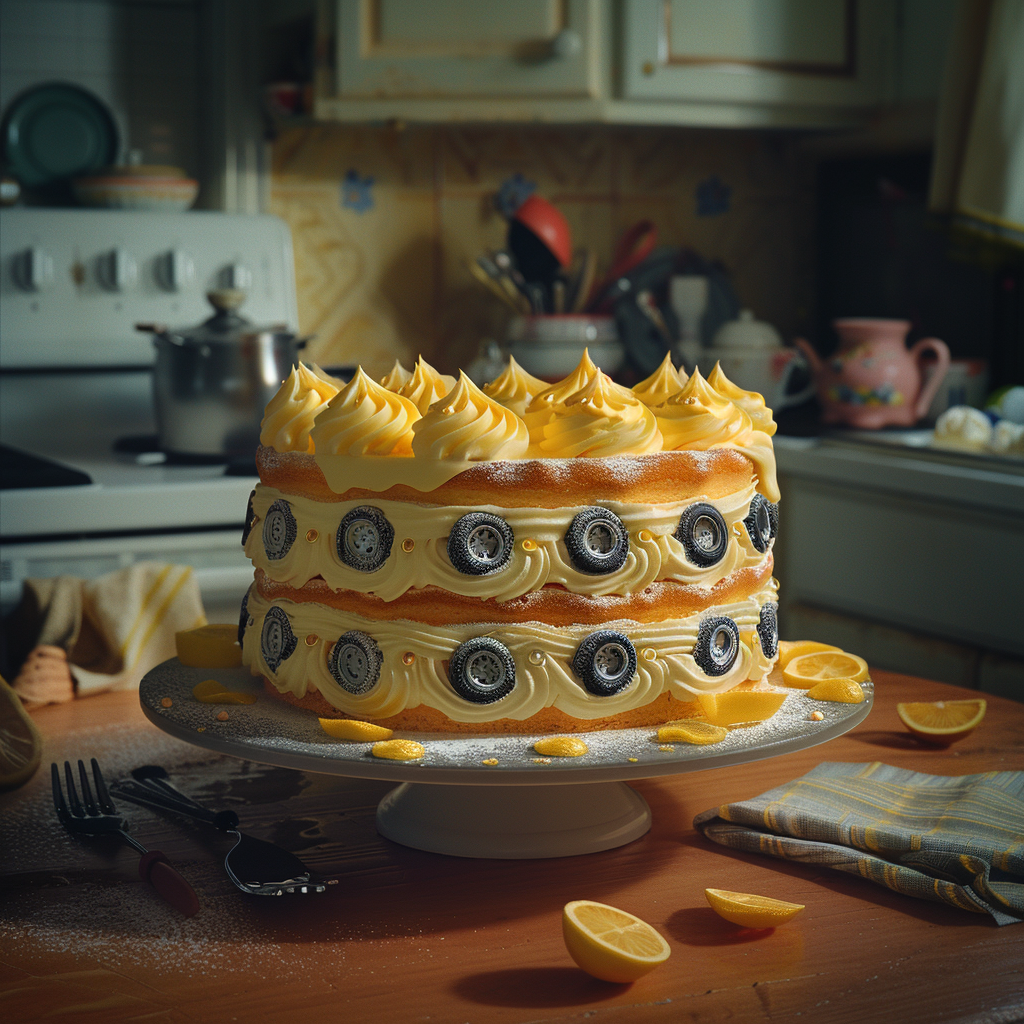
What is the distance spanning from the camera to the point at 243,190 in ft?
8.59

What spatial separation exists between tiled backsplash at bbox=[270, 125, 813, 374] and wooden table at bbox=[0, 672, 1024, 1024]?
6.37ft

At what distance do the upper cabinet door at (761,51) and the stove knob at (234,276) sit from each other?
0.82 m

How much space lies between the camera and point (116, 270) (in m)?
2.34

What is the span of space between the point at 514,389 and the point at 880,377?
1465mm

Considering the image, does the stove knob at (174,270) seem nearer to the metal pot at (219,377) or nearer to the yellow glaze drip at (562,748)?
the metal pot at (219,377)

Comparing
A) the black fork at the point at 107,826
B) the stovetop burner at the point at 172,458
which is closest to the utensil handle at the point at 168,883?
the black fork at the point at 107,826

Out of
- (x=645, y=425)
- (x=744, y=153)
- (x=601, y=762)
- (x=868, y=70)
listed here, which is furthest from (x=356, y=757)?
(x=744, y=153)

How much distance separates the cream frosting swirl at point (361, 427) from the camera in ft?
2.98

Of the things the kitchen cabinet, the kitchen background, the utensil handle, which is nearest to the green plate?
the kitchen background

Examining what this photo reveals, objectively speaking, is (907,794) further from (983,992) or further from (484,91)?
(484,91)

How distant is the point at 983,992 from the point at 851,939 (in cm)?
9

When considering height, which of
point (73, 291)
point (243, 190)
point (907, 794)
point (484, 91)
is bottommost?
point (907, 794)

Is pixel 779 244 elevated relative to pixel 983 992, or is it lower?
elevated

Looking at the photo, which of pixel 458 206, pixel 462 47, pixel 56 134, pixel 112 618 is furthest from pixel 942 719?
pixel 56 134
